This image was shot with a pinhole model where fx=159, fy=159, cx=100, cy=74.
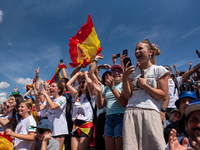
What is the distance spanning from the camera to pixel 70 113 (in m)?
4.14

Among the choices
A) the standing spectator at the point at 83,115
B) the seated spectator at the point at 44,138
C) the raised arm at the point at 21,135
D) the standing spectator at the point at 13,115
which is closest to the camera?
the seated spectator at the point at 44,138

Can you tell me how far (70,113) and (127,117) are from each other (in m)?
2.26

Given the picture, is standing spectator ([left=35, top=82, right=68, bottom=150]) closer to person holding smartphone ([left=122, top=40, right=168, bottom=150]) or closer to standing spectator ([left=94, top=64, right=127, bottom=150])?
standing spectator ([left=94, top=64, right=127, bottom=150])

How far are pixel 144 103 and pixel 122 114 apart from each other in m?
0.71

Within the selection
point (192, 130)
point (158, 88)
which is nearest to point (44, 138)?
point (158, 88)

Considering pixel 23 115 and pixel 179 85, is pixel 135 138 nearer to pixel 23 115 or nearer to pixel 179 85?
pixel 23 115

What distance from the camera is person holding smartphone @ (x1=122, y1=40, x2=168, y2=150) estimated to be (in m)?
2.05

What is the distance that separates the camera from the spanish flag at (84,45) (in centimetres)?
485

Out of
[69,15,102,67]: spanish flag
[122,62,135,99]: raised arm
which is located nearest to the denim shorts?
[122,62,135,99]: raised arm

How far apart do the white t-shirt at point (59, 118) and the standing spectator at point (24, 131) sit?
0.44 meters

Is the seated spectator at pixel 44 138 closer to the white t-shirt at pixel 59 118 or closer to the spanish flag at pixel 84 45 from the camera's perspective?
the white t-shirt at pixel 59 118

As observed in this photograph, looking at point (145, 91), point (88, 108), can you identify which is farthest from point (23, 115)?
point (145, 91)

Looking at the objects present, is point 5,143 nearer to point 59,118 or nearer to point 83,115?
point 59,118

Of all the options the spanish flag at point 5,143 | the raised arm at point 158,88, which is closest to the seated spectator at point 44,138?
the spanish flag at point 5,143
